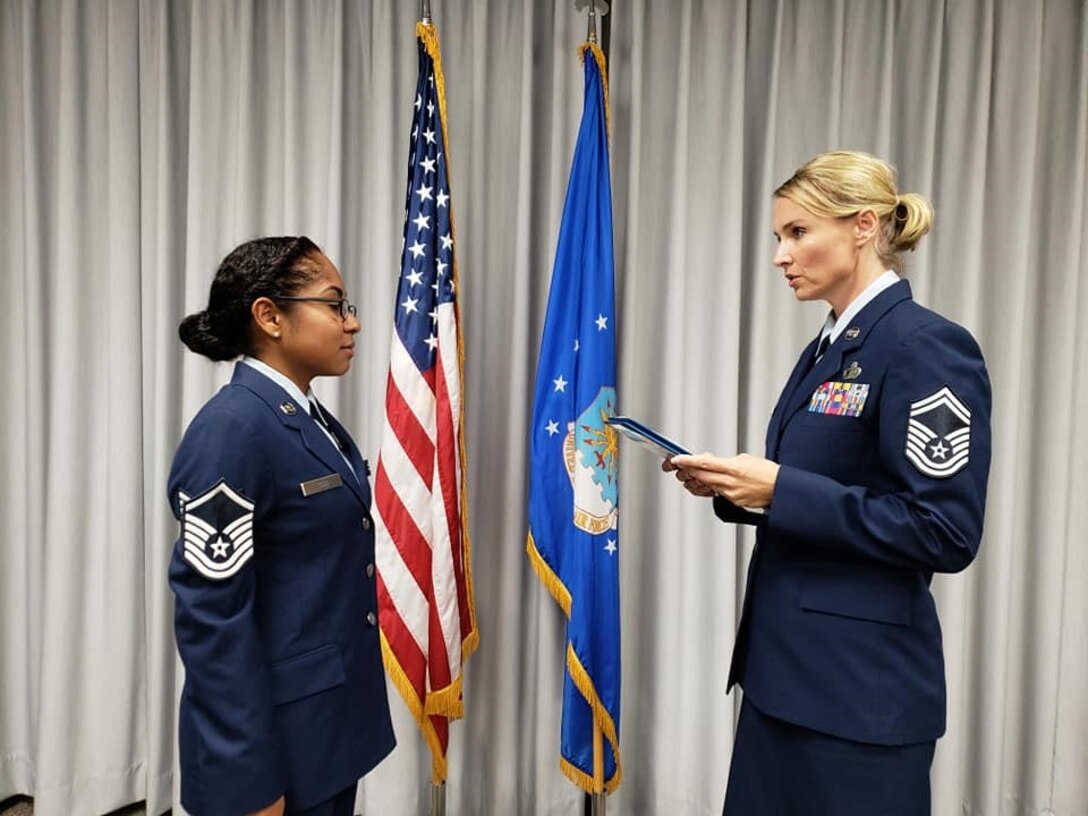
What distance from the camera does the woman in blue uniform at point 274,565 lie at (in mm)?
970

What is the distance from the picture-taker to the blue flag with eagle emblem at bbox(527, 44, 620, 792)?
75.5 inches

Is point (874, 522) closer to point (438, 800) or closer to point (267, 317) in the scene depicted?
point (267, 317)

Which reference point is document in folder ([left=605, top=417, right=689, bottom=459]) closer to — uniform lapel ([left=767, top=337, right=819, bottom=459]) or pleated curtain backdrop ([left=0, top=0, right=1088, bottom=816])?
uniform lapel ([left=767, top=337, right=819, bottom=459])

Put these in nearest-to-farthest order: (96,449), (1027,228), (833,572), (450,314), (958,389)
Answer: (958,389) → (833,572) → (450,314) → (1027,228) → (96,449)

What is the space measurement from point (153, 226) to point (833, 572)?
2262mm

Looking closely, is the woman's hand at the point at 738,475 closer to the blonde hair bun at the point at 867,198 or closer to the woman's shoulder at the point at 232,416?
the blonde hair bun at the point at 867,198

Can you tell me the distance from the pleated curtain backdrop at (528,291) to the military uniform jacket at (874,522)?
108 cm

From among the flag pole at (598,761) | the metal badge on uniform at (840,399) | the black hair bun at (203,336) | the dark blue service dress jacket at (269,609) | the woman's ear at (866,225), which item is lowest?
the flag pole at (598,761)

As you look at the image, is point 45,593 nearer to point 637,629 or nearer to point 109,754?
point 109,754

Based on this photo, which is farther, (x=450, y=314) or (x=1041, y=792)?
(x=1041, y=792)

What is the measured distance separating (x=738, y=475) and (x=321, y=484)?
0.68 meters

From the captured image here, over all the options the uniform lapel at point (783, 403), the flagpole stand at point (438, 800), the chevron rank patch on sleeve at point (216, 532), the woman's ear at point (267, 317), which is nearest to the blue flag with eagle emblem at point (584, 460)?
the flagpole stand at point (438, 800)

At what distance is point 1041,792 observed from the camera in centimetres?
217

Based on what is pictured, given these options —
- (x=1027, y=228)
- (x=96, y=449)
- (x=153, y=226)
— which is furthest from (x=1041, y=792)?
(x=153, y=226)
